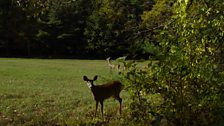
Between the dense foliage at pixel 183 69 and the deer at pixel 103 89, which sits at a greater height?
the dense foliage at pixel 183 69

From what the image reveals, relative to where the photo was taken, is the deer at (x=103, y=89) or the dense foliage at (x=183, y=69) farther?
the deer at (x=103, y=89)

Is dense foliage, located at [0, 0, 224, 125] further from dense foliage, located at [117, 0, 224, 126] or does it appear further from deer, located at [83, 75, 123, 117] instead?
deer, located at [83, 75, 123, 117]

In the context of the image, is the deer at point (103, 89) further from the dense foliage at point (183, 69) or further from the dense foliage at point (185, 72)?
the dense foliage at point (185, 72)

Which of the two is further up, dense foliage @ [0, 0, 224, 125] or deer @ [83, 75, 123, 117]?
dense foliage @ [0, 0, 224, 125]

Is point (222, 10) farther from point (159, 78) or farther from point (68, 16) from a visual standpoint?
point (68, 16)

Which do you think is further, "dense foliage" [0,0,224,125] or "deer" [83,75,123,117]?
"deer" [83,75,123,117]

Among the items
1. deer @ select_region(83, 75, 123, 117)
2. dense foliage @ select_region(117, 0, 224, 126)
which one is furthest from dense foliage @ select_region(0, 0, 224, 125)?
deer @ select_region(83, 75, 123, 117)

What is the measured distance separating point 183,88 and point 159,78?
43cm

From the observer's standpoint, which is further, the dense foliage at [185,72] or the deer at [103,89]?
the deer at [103,89]

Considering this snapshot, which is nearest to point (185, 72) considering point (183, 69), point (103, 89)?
point (183, 69)

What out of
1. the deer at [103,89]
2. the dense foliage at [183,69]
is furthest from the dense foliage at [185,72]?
the deer at [103,89]

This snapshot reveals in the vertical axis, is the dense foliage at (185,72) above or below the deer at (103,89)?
above

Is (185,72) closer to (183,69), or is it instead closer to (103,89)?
(183,69)

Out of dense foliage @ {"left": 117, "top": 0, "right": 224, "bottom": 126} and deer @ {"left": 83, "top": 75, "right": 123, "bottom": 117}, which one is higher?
dense foliage @ {"left": 117, "top": 0, "right": 224, "bottom": 126}
